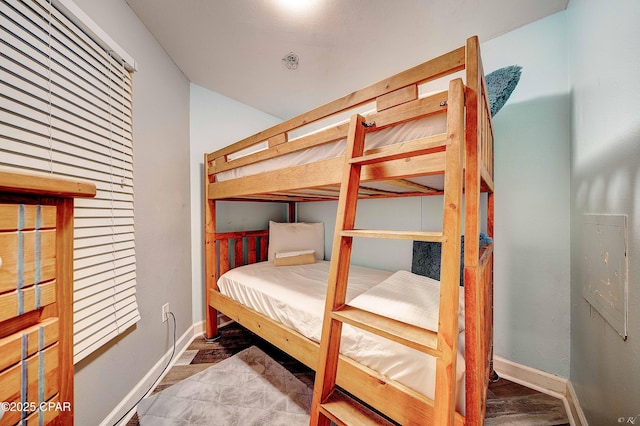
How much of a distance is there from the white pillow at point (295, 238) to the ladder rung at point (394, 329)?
168 cm

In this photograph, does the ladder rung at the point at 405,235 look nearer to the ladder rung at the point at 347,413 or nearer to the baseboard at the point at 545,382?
the ladder rung at the point at 347,413

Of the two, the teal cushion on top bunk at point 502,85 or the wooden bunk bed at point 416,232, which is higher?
the teal cushion on top bunk at point 502,85

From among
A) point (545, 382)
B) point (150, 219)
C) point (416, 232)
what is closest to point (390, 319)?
point (416, 232)

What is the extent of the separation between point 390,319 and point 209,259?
6.15 feet

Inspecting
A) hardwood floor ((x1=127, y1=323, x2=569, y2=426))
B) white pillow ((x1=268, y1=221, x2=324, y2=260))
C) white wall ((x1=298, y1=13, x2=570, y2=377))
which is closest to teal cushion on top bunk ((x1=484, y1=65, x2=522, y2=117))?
white wall ((x1=298, y1=13, x2=570, y2=377))

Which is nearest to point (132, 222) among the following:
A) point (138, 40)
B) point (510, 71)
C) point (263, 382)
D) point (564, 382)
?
point (138, 40)

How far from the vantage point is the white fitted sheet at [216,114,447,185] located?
3.05ft

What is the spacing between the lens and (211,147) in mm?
2398

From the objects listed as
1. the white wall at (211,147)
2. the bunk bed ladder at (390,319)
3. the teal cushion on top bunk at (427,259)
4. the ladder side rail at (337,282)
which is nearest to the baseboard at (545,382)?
the teal cushion on top bunk at (427,259)

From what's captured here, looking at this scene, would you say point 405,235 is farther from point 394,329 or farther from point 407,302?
point 407,302

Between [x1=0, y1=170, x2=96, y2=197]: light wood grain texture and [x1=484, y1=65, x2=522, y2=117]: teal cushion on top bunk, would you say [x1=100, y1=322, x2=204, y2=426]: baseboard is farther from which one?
[x1=484, y1=65, x2=522, y2=117]: teal cushion on top bunk

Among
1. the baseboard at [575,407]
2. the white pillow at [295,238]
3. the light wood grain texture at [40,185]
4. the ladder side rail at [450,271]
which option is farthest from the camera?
the white pillow at [295,238]

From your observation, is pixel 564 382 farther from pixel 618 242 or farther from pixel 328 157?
pixel 328 157

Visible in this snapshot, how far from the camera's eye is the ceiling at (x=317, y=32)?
56.6 inches
